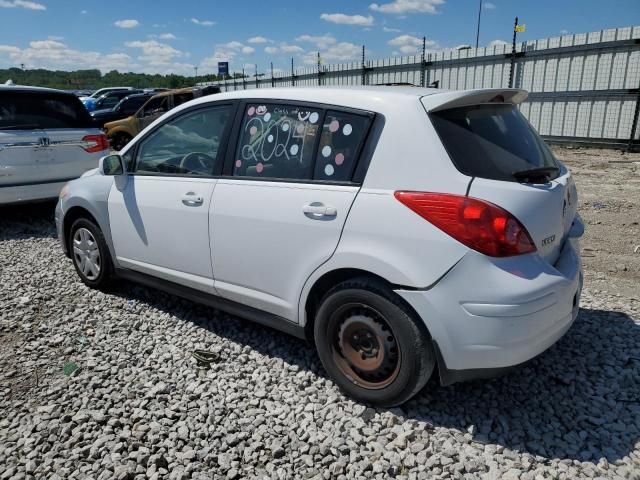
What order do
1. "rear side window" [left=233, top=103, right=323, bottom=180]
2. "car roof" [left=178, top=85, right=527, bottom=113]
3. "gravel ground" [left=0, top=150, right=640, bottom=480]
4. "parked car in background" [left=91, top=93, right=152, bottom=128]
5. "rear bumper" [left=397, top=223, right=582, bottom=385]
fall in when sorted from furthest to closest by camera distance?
"parked car in background" [left=91, top=93, right=152, bottom=128], "rear side window" [left=233, top=103, right=323, bottom=180], "car roof" [left=178, top=85, right=527, bottom=113], "gravel ground" [left=0, top=150, right=640, bottom=480], "rear bumper" [left=397, top=223, right=582, bottom=385]

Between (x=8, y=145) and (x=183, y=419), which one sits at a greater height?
(x=8, y=145)

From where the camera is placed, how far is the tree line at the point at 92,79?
71500mm

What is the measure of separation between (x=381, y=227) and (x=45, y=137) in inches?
226

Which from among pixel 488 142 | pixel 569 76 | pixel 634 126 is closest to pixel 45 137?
pixel 488 142

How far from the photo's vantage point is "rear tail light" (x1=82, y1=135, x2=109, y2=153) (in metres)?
6.90

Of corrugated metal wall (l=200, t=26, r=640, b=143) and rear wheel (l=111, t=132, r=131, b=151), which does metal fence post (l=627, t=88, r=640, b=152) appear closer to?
corrugated metal wall (l=200, t=26, r=640, b=143)

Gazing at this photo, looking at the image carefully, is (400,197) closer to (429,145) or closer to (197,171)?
(429,145)

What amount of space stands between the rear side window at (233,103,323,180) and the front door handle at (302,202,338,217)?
0.20 metres

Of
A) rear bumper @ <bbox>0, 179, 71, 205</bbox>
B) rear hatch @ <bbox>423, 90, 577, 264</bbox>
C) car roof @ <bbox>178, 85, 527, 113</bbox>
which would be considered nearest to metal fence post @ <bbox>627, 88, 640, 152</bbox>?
car roof @ <bbox>178, 85, 527, 113</bbox>

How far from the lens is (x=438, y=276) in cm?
235

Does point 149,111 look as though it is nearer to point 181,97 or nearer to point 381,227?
point 181,97

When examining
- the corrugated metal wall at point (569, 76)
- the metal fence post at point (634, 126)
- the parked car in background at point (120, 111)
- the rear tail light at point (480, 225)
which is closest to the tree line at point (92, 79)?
the parked car in background at point (120, 111)

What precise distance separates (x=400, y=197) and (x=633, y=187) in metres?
7.95

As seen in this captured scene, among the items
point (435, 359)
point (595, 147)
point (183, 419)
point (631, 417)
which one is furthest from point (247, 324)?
point (595, 147)
